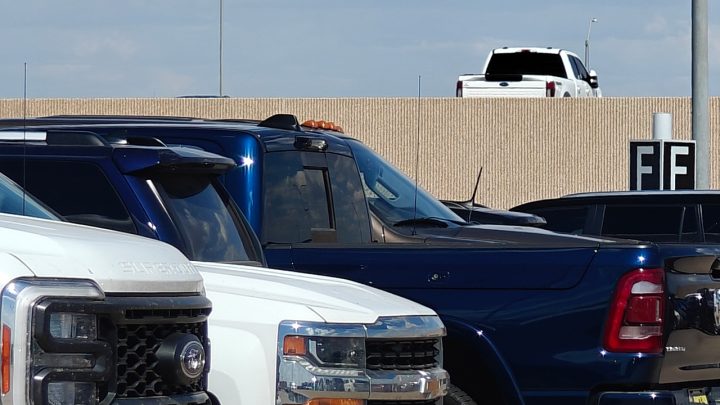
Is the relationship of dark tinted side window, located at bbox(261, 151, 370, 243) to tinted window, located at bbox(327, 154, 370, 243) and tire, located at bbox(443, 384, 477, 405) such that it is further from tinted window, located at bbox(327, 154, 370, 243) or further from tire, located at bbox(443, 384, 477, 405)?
tire, located at bbox(443, 384, 477, 405)

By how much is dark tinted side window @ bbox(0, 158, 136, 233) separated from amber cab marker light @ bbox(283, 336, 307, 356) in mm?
965

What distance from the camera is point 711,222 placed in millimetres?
13562

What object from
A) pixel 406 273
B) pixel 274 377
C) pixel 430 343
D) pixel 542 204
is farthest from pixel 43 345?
pixel 542 204

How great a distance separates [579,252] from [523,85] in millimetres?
26499

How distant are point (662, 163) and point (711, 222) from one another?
2281 millimetres

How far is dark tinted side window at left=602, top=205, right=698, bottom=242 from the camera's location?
13.5 m

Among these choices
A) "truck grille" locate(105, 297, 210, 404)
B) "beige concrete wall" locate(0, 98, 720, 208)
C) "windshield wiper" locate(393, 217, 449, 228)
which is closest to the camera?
"truck grille" locate(105, 297, 210, 404)

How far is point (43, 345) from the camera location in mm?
4074

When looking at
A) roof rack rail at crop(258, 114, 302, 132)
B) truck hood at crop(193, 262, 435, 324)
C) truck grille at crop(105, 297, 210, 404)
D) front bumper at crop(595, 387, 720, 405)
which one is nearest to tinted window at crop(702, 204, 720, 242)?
roof rack rail at crop(258, 114, 302, 132)

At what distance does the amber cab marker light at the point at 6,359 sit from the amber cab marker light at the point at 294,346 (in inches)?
67.1

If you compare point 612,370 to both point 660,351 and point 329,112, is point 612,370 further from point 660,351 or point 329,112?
point 329,112

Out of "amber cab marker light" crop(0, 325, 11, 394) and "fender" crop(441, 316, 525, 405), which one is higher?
"amber cab marker light" crop(0, 325, 11, 394)

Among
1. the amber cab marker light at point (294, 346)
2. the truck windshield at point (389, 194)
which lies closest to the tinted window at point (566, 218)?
the truck windshield at point (389, 194)

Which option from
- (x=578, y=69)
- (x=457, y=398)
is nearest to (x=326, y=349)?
(x=457, y=398)
